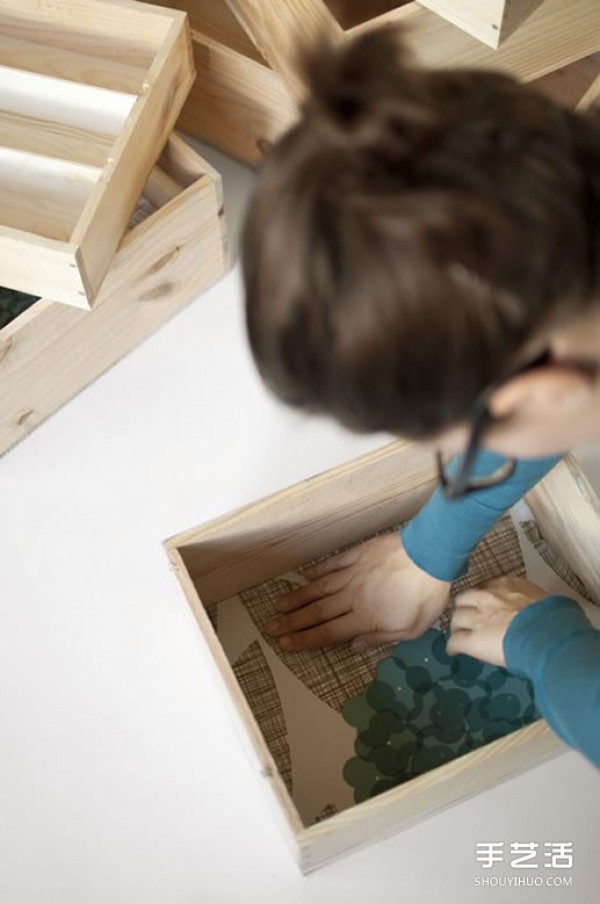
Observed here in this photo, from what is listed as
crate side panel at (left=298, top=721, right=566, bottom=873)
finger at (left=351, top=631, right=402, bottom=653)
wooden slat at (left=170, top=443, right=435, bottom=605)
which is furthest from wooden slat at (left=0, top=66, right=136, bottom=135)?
crate side panel at (left=298, top=721, right=566, bottom=873)

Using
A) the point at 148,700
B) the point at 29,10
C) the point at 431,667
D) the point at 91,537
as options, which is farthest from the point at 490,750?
the point at 29,10

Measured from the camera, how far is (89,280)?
869mm

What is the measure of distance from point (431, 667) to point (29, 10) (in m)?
0.69

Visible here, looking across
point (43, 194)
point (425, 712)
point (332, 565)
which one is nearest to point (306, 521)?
point (332, 565)

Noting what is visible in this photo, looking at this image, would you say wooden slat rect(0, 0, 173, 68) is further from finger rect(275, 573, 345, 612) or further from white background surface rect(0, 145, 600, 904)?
finger rect(275, 573, 345, 612)

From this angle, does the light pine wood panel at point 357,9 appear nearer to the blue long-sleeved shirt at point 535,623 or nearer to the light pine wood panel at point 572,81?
the light pine wood panel at point 572,81

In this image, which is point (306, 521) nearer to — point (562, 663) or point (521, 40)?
point (562, 663)

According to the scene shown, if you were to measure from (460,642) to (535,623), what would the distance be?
91 mm

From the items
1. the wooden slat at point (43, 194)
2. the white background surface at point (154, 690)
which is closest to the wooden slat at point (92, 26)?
the wooden slat at point (43, 194)

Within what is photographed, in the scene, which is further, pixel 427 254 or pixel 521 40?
pixel 521 40

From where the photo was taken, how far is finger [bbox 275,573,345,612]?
0.92m

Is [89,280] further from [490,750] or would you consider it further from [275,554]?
[490,750]

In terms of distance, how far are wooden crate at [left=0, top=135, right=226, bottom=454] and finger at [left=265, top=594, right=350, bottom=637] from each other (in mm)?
286

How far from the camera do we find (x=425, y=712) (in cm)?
89
